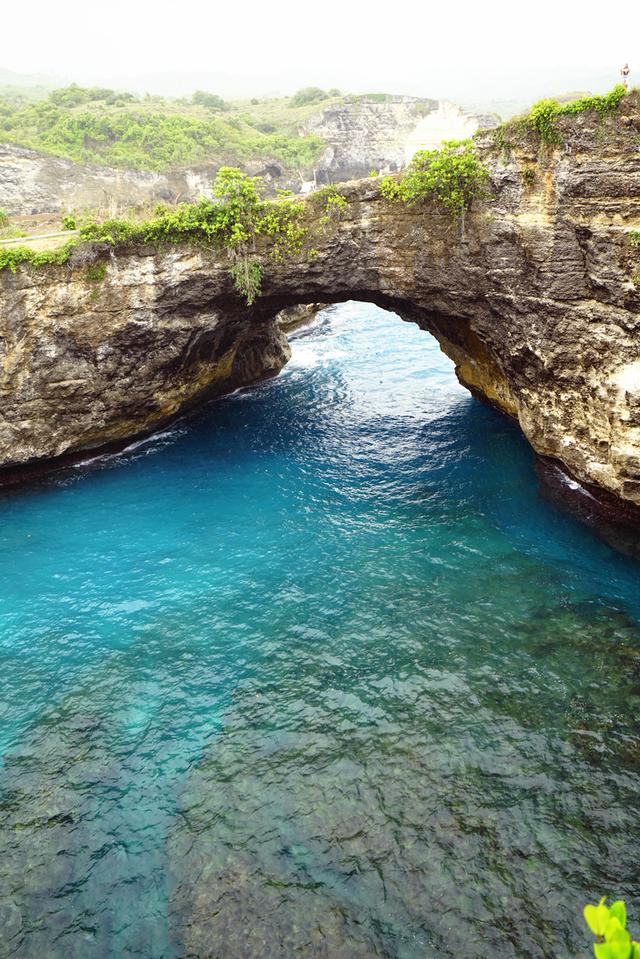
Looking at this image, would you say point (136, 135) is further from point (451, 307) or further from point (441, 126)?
point (451, 307)

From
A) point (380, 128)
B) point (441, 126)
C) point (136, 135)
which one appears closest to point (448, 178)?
point (136, 135)

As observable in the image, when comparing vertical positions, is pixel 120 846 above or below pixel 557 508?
below

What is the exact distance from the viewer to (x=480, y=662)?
13.9 meters

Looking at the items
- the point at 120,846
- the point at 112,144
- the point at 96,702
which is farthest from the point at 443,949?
the point at 112,144

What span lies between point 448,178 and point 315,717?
15.9 m

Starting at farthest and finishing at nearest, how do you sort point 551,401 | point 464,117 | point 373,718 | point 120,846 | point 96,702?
point 464,117 → point 551,401 → point 96,702 → point 373,718 → point 120,846

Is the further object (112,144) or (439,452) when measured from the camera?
(112,144)

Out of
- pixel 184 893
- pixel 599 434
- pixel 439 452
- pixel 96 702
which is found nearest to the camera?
pixel 184 893

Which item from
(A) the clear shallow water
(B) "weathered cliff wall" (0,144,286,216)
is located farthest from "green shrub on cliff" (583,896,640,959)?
(B) "weathered cliff wall" (0,144,286,216)

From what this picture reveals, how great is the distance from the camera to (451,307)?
69.9 feet

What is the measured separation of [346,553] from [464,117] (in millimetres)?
103046

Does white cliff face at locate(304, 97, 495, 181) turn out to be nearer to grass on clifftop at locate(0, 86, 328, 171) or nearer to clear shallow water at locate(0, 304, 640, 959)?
grass on clifftop at locate(0, 86, 328, 171)

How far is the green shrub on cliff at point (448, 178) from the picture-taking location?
57.7 feet

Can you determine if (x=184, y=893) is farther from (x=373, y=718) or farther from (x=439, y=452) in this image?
(x=439, y=452)
